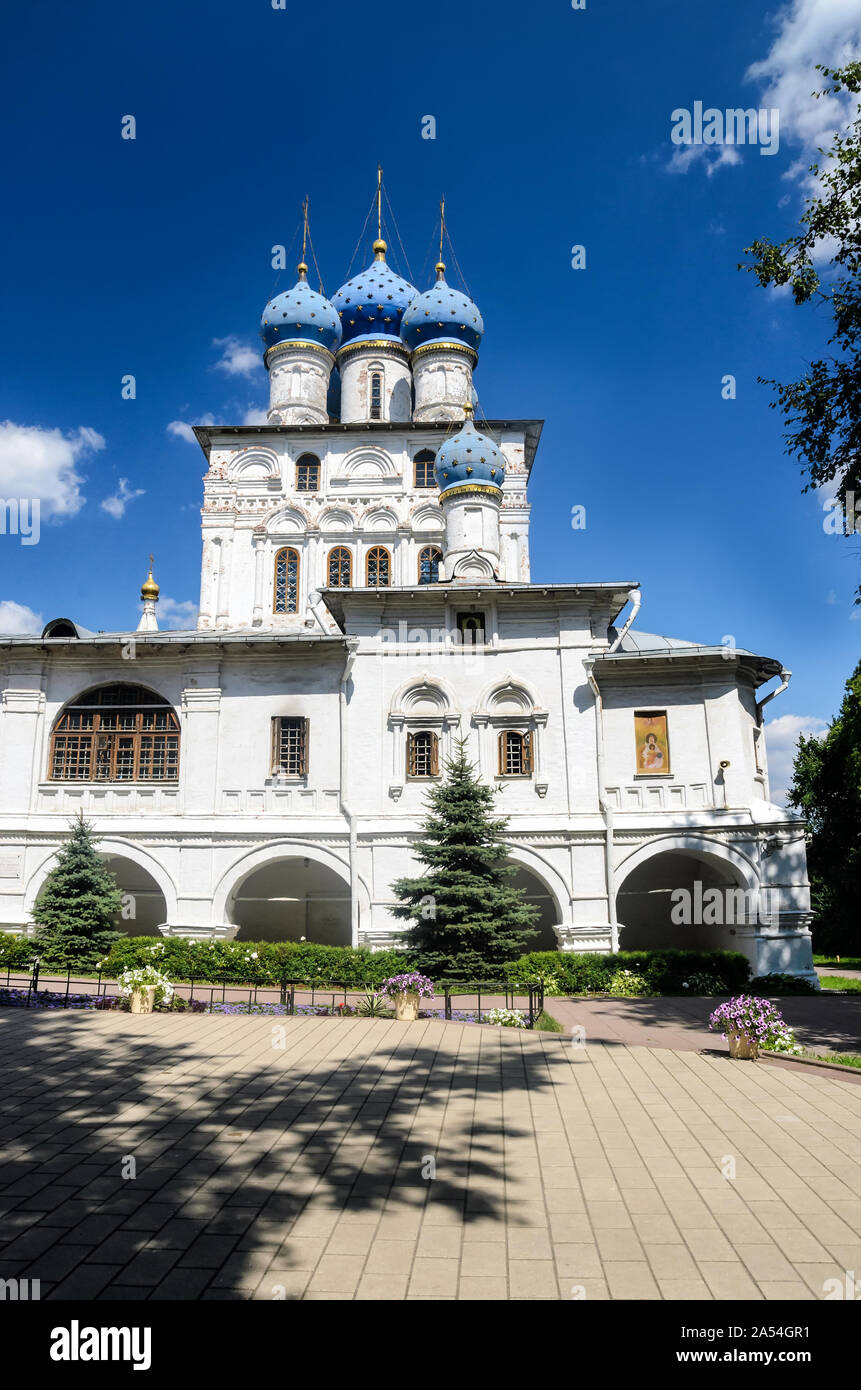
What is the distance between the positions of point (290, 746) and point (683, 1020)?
10348mm

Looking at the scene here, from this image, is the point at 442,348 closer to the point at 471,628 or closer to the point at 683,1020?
the point at 471,628

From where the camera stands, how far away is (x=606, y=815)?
1936 centimetres

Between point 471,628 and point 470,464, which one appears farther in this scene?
point 470,464

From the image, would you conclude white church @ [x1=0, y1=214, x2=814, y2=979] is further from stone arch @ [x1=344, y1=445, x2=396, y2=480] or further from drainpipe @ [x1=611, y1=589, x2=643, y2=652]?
stone arch @ [x1=344, y1=445, x2=396, y2=480]

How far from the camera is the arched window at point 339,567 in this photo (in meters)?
27.7

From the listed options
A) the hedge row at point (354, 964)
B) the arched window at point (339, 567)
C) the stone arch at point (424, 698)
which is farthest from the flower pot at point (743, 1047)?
the arched window at point (339, 567)

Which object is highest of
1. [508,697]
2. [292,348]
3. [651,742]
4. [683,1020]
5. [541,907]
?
[292,348]

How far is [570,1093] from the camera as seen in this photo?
29.7 ft

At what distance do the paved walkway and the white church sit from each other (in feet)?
8.11

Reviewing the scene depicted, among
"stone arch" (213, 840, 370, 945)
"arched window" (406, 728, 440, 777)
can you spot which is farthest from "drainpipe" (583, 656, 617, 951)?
"stone arch" (213, 840, 370, 945)

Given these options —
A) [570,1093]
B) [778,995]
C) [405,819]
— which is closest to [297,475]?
[405,819]

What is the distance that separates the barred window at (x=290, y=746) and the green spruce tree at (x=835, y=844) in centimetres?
2113

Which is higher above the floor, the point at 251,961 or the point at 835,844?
the point at 835,844

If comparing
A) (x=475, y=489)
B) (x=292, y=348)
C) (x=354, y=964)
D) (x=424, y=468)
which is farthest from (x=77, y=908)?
(x=292, y=348)
